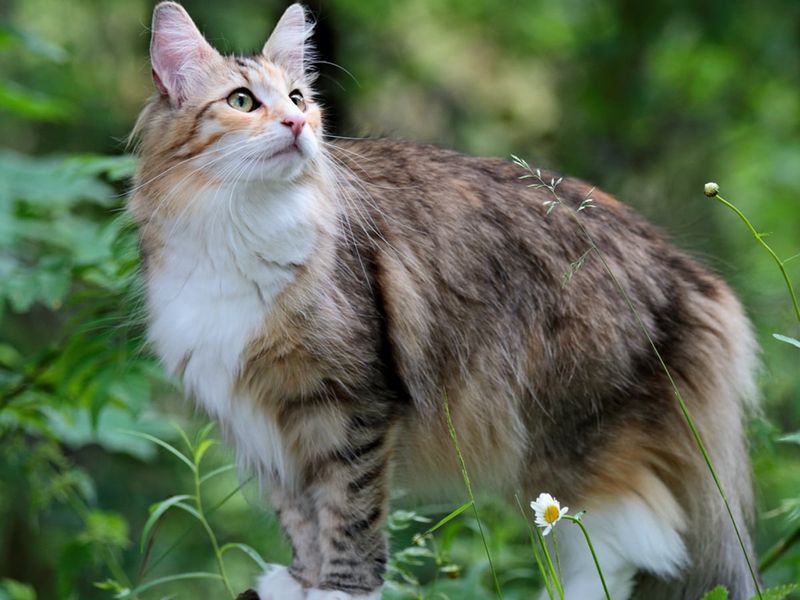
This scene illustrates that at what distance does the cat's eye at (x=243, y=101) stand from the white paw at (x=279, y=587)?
56.7 inches

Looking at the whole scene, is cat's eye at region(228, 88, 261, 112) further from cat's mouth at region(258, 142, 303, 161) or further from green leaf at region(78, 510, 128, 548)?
green leaf at region(78, 510, 128, 548)

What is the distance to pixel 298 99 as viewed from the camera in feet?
10.2

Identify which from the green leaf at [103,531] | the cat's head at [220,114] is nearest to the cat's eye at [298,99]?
the cat's head at [220,114]

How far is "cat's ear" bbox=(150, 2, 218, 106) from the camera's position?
2980 mm

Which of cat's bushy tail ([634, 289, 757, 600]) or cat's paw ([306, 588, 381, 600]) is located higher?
cat's bushy tail ([634, 289, 757, 600])

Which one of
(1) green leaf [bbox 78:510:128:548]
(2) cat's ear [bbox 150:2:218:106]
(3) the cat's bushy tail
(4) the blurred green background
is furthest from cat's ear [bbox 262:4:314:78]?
(1) green leaf [bbox 78:510:128:548]

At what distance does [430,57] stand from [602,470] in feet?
19.3

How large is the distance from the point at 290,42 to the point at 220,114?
422 mm

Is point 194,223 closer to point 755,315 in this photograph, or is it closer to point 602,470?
point 602,470

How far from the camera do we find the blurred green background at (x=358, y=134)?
3822mm

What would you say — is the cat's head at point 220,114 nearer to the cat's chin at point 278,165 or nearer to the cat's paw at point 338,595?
the cat's chin at point 278,165

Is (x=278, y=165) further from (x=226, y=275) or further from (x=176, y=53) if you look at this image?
(x=176, y=53)

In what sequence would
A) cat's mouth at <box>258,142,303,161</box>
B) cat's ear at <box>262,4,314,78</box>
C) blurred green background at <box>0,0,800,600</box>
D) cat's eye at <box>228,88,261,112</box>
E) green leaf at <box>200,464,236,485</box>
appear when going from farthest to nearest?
blurred green background at <box>0,0,800,600</box>
cat's ear at <box>262,4,314,78</box>
green leaf at <box>200,464,236,485</box>
cat's eye at <box>228,88,261,112</box>
cat's mouth at <box>258,142,303,161</box>

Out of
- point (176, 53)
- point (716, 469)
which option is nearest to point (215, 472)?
point (176, 53)
